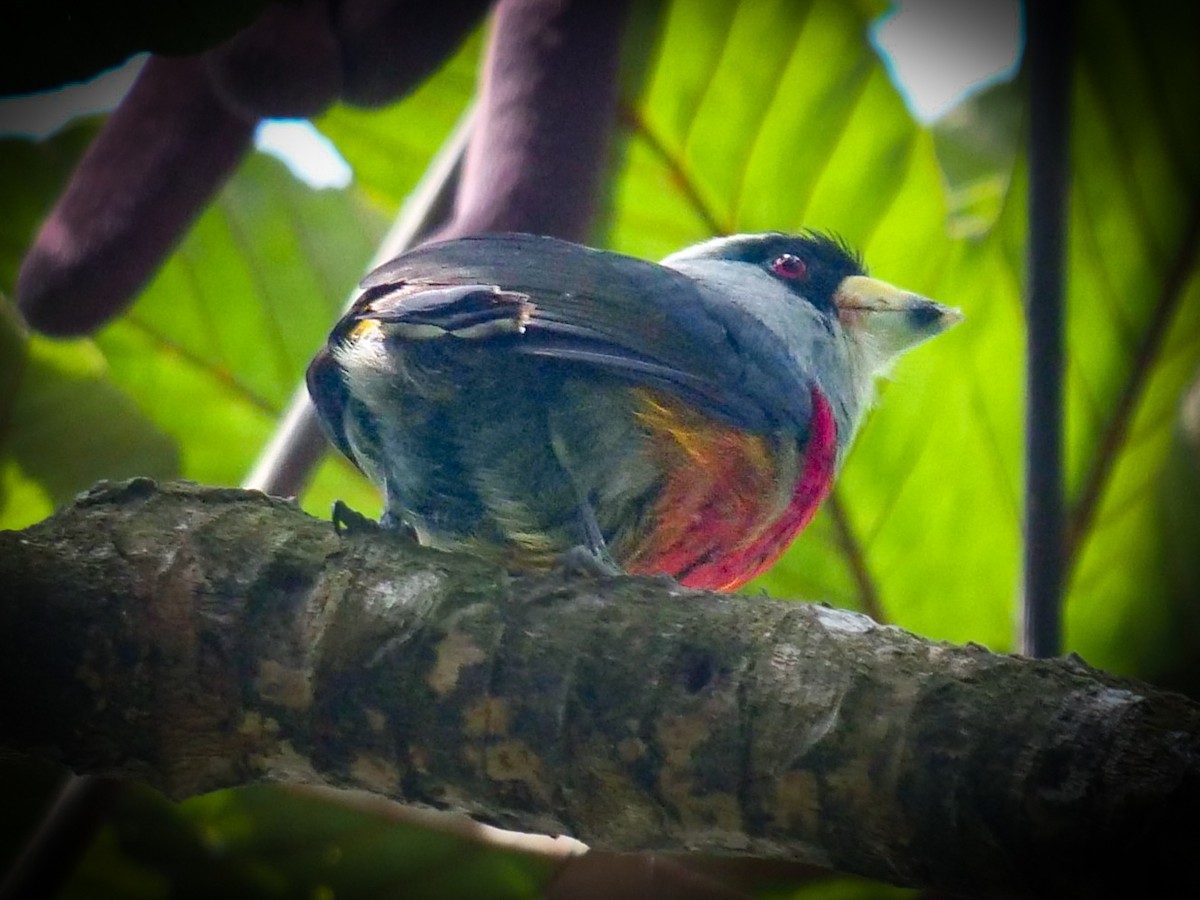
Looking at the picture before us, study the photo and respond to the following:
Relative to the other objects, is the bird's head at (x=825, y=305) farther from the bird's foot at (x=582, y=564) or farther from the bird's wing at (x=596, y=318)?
the bird's foot at (x=582, y=564)

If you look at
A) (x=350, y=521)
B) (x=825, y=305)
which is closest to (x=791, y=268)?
(x=825, y=305)

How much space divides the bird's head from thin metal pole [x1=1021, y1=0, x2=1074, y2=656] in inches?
10.6

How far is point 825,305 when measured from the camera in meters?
2.22

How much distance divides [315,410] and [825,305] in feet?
2.74

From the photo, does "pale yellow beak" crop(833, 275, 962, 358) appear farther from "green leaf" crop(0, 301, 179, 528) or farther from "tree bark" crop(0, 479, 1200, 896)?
"green leaf" crop(0, 301, 179, 528)

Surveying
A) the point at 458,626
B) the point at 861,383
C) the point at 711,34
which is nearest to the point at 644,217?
the point at 711,34

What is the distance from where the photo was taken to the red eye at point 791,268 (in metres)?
2.23

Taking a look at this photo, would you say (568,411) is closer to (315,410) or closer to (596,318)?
(596,318)

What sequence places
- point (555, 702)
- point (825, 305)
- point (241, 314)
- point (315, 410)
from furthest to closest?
point (241, 314) < point (825, 305) < point (315, 410) < point (555, 702)

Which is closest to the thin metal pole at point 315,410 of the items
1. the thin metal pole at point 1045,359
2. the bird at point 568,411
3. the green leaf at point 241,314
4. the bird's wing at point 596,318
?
the bird at point 568,411

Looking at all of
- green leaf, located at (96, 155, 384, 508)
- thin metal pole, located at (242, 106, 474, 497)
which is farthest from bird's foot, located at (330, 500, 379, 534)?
green leaf, located at (96, 155, 384, 508)

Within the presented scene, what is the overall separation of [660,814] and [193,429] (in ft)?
5.14

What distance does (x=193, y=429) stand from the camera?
254 cm

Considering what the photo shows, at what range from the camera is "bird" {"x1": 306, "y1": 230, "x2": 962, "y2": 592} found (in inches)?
64.7
